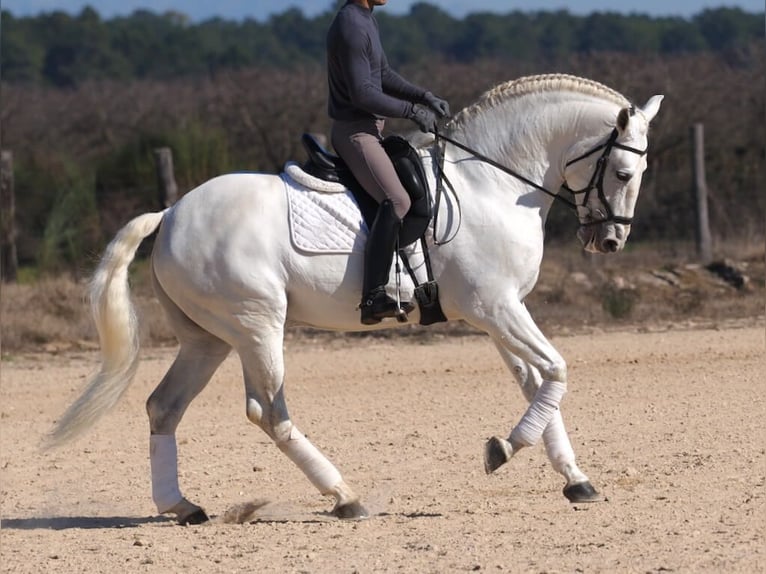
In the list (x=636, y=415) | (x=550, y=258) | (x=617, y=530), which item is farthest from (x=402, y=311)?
(x=550, y=258)

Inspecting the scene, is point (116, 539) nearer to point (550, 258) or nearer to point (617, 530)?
point (617, 530)

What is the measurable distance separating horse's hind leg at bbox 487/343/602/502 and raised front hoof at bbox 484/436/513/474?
29 mm

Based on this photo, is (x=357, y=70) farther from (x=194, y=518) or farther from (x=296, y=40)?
(x=296, y=40)

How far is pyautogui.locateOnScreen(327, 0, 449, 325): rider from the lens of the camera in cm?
748

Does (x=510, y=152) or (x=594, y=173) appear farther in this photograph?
(x=510, y=152)

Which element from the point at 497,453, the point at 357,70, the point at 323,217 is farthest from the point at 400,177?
the point at 497,453

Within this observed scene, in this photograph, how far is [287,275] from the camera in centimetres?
761

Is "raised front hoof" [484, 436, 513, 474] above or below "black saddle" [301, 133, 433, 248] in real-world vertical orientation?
below

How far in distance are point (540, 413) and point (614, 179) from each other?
4.38 feet

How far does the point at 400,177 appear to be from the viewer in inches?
302

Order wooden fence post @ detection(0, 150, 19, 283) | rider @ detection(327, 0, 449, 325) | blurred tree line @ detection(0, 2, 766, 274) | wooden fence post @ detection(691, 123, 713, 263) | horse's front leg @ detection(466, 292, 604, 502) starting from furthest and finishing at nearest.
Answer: blurred tree line @ detection(0, 2, 766, 274)
wooden fence post @ detection(691, 123, 713, 263)
wooden fence post @ detection(0, 150, 19, 283)
rider @ detection(327, 0, 449, 325)
horse's front leg @ detection(466, 292, 604, 502)

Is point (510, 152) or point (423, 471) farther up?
point (510, 152)

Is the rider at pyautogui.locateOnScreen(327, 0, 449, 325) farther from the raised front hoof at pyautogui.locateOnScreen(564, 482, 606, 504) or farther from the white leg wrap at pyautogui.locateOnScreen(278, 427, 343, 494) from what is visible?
the raised front hoof at pyautogui.locateOnScreen(564, 482, 606, 504)

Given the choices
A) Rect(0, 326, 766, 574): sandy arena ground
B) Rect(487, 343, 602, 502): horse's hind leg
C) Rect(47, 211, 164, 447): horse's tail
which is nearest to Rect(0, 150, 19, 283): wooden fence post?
Rect(0, 326, 766, 574): sandy arena ground
